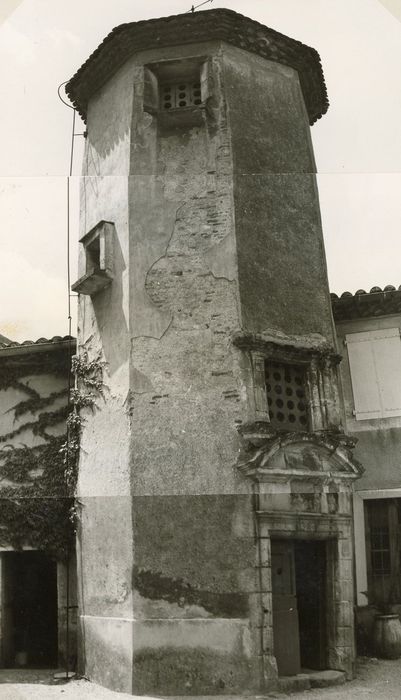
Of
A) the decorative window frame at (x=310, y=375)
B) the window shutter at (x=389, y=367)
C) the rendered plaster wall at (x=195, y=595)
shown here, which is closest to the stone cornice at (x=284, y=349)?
the decorative window frame at (x=310, y=375)

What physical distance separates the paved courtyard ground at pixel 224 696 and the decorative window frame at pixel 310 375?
145 inches

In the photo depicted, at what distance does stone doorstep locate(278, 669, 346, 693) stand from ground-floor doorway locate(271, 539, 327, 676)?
20 centimetres

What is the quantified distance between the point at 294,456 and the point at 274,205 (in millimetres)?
4231

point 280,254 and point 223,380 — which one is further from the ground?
point 280,254

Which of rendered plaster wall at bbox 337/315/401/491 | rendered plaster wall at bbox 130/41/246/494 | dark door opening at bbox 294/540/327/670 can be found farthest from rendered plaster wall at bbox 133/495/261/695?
rendered plaster wall at bbox 337/315/401/491

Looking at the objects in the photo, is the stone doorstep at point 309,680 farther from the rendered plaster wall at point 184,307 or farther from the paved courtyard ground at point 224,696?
the rendered plaster wall at point 184,307

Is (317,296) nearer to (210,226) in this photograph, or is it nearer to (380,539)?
(210,226)

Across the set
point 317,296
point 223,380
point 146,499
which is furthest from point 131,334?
point 317,296

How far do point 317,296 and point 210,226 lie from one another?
7.18ft

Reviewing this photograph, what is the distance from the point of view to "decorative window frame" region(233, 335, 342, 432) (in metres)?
10.4

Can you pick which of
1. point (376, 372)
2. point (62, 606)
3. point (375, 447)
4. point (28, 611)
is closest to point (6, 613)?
point (28, 611)

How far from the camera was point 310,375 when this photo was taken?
11078mm

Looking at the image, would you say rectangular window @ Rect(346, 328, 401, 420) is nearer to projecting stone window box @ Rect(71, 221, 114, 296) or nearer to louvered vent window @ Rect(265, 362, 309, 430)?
louvered vent window @ Rect(265, 362, 309, 430)

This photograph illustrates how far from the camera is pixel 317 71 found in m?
13.0
